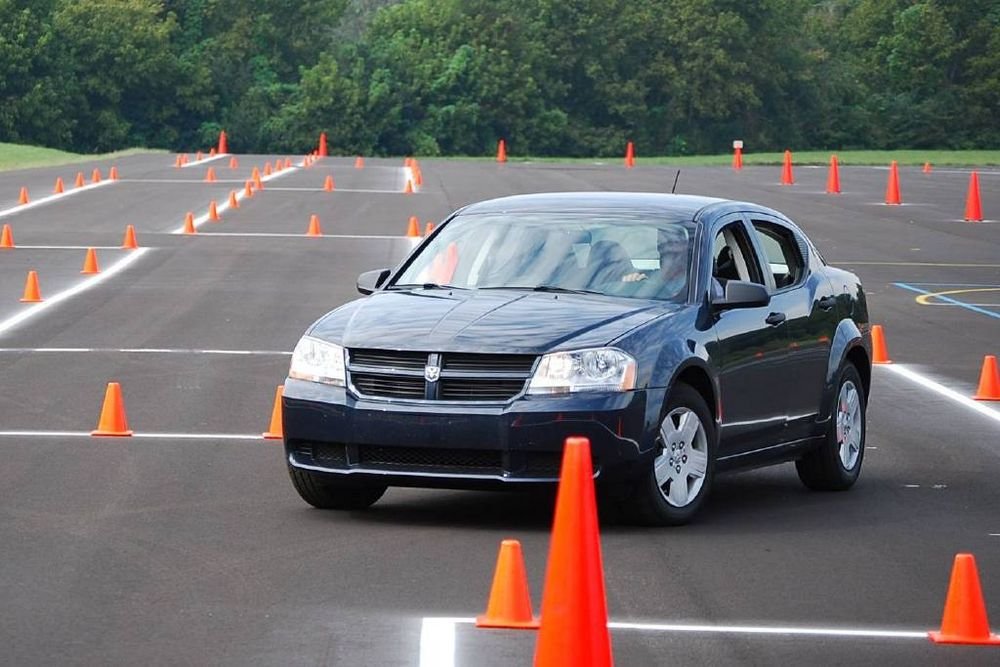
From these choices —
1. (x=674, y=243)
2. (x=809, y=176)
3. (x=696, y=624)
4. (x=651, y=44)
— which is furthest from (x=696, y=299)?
(x=651, y=44)

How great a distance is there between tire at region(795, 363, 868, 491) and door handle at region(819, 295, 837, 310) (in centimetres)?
36

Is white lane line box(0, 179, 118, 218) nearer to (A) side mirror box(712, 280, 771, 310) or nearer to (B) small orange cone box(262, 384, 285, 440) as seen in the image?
→ (B) small orange cone box(262, 384, 285, 440)

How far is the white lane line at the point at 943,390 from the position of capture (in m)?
14.8

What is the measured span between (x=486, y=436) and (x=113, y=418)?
422 centimetres

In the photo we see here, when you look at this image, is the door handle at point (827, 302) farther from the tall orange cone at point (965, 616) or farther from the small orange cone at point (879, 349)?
the small orange cone at point (879, 349)

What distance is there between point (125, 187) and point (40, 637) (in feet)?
125

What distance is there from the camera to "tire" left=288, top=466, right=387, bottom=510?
32.2 ft

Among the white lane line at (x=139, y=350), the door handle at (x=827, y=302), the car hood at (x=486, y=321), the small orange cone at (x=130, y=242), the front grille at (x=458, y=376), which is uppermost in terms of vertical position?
the car hood at (x=486, y=321)

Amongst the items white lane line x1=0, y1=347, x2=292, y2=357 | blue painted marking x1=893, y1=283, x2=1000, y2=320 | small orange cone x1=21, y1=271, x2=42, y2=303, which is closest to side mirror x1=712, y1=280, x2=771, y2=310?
white lane line x1=0, y1=347, x2=292, y2=357

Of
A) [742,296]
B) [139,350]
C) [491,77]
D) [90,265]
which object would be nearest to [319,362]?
[742,296]

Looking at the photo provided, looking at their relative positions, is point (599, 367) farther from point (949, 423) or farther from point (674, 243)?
point (949, 423)

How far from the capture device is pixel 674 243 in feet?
34.6

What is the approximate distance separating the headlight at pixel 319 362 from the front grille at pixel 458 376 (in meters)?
0.24

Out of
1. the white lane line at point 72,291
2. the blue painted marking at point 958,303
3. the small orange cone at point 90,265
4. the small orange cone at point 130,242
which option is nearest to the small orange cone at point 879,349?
the blue painted marking at point 958,303
